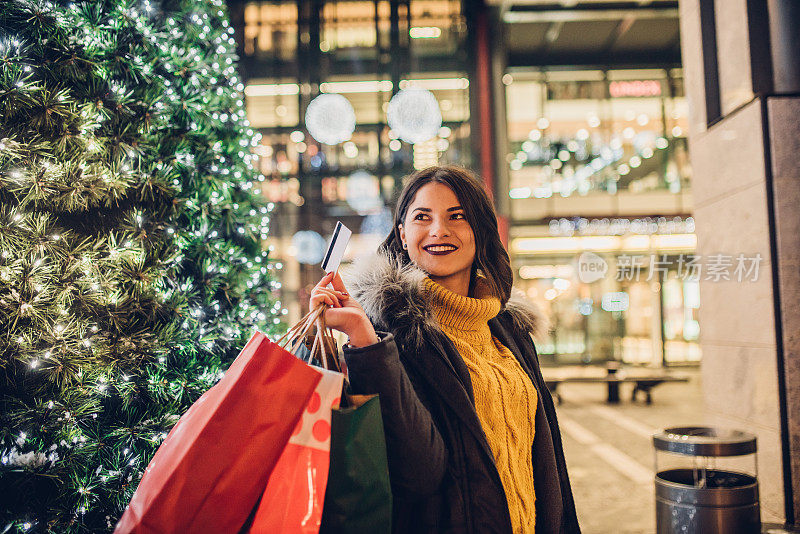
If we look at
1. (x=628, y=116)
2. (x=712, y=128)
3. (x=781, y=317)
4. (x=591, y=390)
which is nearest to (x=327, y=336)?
(x=781, y=317)

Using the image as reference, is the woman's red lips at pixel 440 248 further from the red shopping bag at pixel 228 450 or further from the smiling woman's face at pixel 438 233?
the red shopping bag at pixel 228 450

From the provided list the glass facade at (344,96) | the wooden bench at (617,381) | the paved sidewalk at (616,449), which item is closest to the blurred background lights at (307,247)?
the glass facade at (344,96)

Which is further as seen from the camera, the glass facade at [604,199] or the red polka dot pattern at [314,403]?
the glass facade at [604,199]

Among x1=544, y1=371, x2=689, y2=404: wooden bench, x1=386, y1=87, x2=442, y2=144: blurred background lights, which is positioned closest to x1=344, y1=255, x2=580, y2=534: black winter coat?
x1=386, y1=87, x2=442, y2=144: blurred background lights

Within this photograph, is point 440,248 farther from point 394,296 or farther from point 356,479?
point 356,479

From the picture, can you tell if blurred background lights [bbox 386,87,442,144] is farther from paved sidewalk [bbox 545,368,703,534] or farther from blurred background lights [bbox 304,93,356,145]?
paved sidewalk [bbox 545,368,703,534]

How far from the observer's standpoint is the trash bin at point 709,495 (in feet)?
10.1

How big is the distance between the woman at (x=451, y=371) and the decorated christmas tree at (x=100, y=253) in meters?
1.07

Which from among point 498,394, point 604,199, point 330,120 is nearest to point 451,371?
point 498,394

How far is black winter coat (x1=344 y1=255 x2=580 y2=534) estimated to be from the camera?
1.35 m

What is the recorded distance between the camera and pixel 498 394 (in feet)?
5.68

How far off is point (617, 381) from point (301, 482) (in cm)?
1014

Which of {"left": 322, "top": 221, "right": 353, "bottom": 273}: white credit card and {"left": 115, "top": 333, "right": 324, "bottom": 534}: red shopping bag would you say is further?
{"left": 322, "top": 221, "right": 353, "bottom": 273}: white credit card

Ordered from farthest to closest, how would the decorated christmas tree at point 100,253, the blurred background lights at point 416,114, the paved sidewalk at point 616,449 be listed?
the blurred background lights at point 416,114 < the paved sidewalk at point 616,449 < the decorated christmas tree at point 100,253
